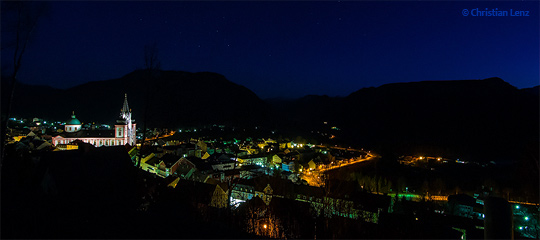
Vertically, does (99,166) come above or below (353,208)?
above

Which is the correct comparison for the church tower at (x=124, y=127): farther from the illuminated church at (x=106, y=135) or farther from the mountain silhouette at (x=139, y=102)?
the mountain silhouette at (x=139, y=102)

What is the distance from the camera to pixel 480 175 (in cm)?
3178

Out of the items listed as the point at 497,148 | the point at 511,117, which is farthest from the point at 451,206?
the point at 511,117

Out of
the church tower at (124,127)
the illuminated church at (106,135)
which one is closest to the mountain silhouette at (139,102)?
the church tower at (124,127)

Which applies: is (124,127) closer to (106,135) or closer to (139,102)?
(106,135)

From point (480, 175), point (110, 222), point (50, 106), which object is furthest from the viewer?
point (50, 106)

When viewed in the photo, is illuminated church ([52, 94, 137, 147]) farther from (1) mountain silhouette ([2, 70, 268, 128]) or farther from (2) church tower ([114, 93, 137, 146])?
(1) mountain silhouette ([2, 70, 268, 128])

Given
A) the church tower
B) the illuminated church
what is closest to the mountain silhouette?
the church tower

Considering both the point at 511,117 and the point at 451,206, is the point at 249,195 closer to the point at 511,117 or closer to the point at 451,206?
the point at 451,206

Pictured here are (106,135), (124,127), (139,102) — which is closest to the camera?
(106,135)

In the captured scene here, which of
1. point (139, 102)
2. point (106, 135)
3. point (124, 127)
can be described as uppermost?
point (139, 102)

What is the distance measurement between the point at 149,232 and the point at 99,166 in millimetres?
6277

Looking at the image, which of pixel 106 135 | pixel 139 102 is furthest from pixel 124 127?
pixel 139 102

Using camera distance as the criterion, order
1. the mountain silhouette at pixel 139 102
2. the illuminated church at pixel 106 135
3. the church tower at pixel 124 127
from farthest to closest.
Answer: the mountain silhouette at pixel 139 102 < the church tower at pixel 124 127 < the illuminated church at pixel 106 135
